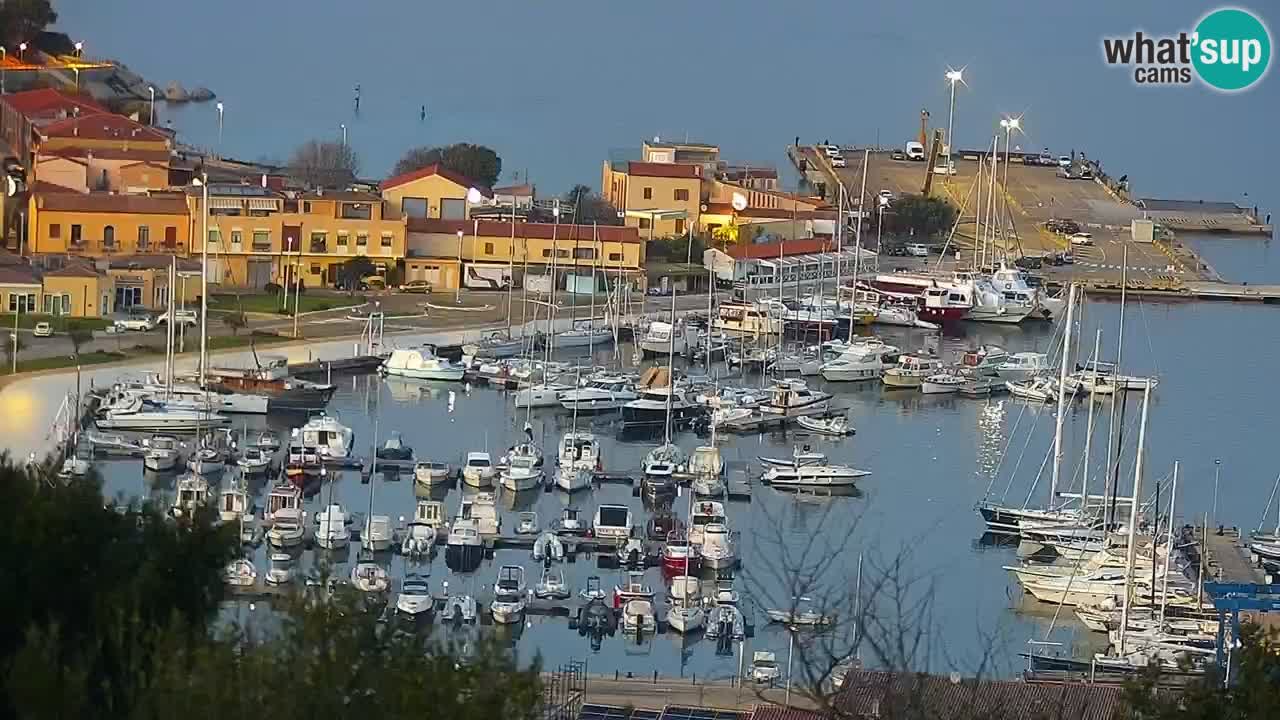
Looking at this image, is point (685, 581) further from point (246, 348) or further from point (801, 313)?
point (801, 313)

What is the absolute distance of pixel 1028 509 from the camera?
354 inches

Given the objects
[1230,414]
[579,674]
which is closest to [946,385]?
[1230,414]

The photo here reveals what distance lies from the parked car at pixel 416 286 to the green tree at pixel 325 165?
1.98 meters

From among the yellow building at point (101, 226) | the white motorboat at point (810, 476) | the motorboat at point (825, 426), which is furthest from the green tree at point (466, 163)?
the white motorboat at point (810, 476)

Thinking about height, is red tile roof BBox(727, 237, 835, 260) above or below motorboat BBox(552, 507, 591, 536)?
above

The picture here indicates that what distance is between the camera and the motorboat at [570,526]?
8188 millimetres

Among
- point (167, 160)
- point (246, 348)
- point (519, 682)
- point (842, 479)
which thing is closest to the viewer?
point (519, 682)

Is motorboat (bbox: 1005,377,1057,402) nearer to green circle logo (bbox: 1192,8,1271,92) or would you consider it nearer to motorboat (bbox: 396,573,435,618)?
motorboat (bbox: 396,573,435,618)

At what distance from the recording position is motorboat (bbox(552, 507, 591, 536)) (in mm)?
8188

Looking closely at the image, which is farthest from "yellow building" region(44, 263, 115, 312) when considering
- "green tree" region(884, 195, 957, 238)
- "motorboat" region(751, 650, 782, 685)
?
"green tree" region(884, 195, 957, 238)

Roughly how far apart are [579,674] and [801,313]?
24.0 feet

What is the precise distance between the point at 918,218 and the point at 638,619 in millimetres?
10623

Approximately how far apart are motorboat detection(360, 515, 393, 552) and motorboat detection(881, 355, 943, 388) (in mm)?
4749

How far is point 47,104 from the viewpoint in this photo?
16.3 metres
